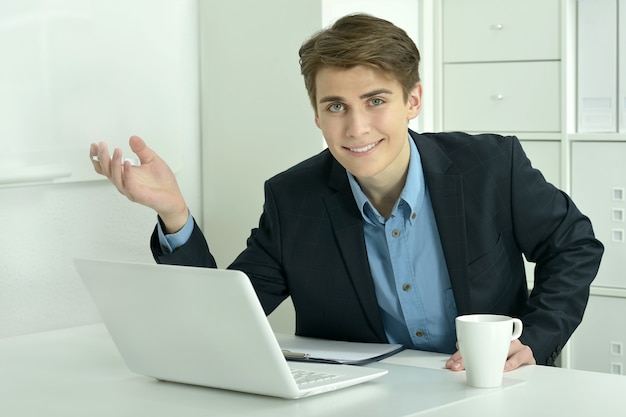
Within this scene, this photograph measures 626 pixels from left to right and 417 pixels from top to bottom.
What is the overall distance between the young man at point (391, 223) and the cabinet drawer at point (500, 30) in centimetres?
77

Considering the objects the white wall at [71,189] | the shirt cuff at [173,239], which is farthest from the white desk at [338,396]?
the white wall at [71,189]

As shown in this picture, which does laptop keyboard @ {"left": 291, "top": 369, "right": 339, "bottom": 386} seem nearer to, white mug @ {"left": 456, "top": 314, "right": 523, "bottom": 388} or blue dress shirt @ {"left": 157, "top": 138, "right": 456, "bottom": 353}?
white mug @ {"left": 456, "top": 314, "right": 523, "bottom": 388}

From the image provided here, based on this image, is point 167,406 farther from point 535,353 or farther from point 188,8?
point 188,8

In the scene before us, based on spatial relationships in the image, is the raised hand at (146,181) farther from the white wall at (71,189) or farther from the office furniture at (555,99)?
the office furniture at (555,99)

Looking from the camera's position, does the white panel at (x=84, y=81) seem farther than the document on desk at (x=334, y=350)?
Yes

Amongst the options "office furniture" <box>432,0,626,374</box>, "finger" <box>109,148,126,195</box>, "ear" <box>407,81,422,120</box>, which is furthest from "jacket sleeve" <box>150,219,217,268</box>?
"office furniture" <box>432,0,626,374</box>

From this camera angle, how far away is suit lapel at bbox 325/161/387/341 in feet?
5.79

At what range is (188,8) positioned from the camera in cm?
248

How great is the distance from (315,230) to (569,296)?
0.45m

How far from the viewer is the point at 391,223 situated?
1.77 metres

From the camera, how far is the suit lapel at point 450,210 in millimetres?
1745

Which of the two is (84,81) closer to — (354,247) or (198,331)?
(354,247)

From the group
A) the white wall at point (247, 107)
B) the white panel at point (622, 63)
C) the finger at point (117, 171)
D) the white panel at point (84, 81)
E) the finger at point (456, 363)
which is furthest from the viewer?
the white panel at point (622, 63)

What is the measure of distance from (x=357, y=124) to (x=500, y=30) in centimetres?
106
